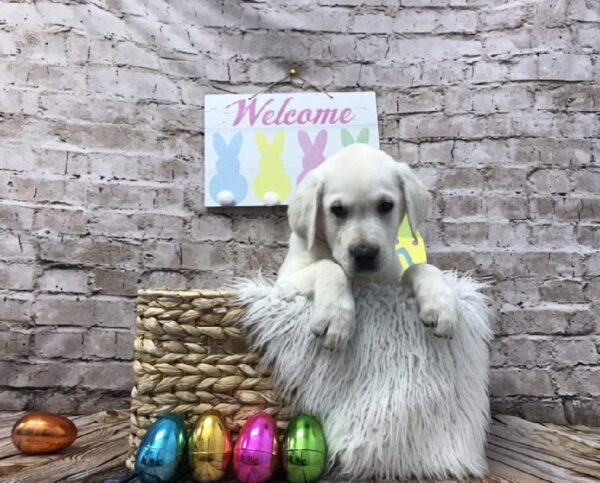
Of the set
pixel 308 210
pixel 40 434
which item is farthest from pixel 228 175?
pixel 40 434

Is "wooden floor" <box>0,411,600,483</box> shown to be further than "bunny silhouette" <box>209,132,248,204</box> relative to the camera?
No

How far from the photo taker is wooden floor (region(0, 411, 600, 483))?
110 cm

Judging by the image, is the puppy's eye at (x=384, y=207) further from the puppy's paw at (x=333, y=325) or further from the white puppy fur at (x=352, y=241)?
the puppy's paw at (x=333, y=325)

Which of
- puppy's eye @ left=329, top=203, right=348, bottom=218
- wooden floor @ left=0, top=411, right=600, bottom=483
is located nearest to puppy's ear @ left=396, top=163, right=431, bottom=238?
puppy's eye @ left=329, top=203, right=348, bottom=218

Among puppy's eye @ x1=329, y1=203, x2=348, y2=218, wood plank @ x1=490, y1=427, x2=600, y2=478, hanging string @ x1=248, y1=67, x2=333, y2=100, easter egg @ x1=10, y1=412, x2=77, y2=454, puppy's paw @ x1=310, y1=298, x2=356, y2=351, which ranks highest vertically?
hanging string @ x1=248, y1=67, x2=333, y2=100

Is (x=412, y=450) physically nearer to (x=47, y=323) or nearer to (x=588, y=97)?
(x=47, y=323)

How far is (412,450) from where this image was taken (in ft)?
3.47

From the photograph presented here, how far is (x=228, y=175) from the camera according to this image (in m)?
1.87

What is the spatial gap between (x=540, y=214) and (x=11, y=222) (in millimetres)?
1907

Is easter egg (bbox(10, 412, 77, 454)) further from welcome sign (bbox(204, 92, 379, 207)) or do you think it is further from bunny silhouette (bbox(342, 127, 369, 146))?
bunny silhouette (bbox(342, 127, 369, 146))

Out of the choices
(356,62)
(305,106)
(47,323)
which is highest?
(356,62)

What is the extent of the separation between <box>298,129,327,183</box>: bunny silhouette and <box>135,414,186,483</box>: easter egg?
1.09 meters

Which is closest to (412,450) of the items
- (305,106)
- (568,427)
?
(568,427)

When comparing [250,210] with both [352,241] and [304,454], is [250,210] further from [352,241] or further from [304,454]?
[304,454]
